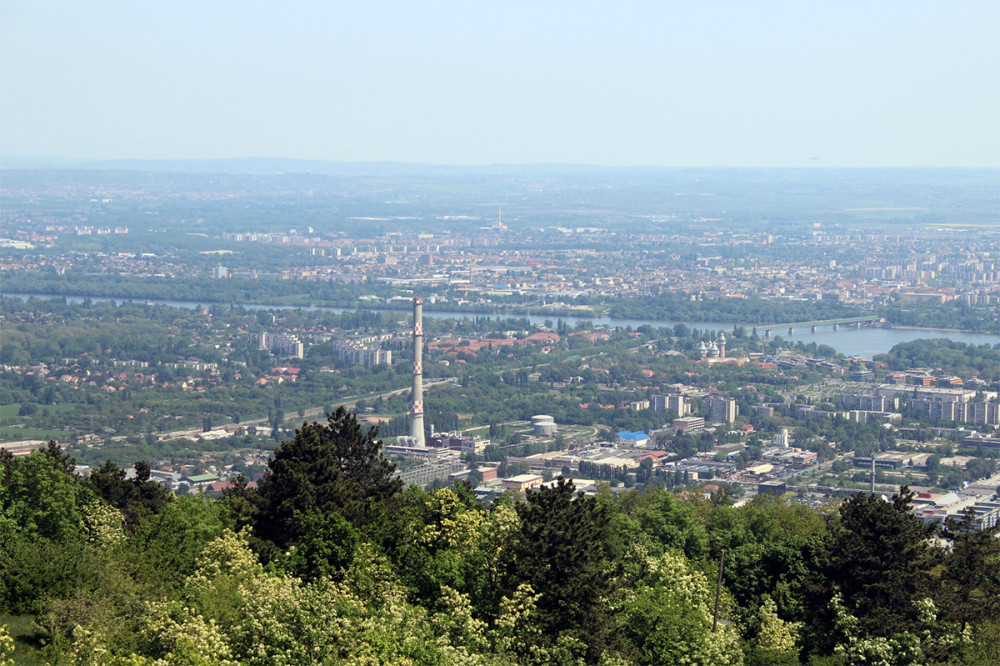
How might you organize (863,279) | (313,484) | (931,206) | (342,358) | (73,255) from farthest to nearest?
(931,206) < (73,255) < (863,279) < (342,358) < (313,484)

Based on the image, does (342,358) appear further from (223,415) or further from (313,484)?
(313,484)

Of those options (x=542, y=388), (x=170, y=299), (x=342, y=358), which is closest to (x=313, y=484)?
(x=542, y=388)

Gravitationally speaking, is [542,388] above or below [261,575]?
below

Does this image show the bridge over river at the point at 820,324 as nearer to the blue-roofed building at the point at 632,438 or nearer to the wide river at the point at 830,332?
the wide river at the point at 830,332

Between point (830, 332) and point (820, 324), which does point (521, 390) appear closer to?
Result: point (830, 332)

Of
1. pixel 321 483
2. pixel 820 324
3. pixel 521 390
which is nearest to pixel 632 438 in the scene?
pixel 521 390

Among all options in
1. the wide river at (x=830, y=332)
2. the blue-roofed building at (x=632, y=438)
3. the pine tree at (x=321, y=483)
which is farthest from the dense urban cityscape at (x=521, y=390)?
the blue-roofed building at (x=632, y=438)

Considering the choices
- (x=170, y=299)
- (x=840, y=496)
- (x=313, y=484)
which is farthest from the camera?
(x=170, y=299)
